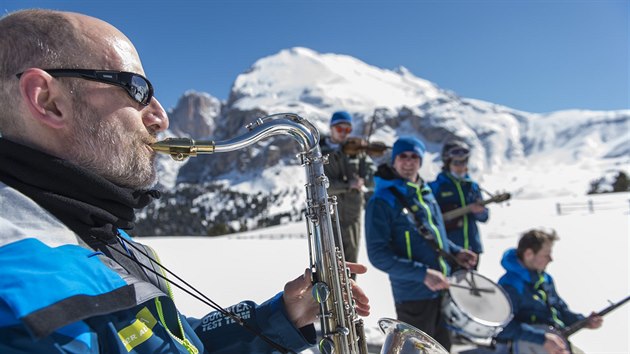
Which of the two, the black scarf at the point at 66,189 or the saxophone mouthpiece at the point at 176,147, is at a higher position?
the saxophone mouthpiece at the point at 176,147

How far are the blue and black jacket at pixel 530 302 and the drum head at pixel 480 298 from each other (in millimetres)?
315

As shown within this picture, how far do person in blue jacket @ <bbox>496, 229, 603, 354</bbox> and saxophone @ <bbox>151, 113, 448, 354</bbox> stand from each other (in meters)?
2.44

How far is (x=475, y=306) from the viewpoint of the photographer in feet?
12.0

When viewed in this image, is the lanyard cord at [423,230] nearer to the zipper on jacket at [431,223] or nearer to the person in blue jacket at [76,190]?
the zipper on jacket at [431,223]

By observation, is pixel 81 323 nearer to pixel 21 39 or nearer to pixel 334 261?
pixel 21 39

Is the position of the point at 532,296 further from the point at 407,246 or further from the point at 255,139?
the point at 255,139

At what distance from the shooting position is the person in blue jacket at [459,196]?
524 cm

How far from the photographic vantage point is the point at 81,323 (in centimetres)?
100

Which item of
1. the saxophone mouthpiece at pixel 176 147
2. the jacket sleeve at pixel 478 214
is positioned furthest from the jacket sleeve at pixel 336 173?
the saxophone mouthpiece at pixel 176 147

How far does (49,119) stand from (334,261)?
1173 millimetres

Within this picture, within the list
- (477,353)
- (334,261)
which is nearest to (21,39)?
(334,261)

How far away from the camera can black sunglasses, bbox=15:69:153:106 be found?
1.38 metres

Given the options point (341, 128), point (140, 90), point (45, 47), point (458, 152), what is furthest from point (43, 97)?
point (458, 152)

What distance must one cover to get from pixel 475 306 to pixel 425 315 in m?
0.42
